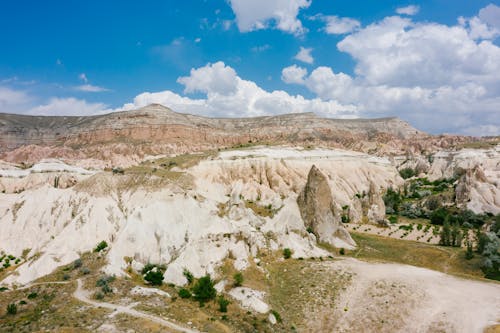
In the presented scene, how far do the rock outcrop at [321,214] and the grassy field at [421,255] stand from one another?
2384 millimetres

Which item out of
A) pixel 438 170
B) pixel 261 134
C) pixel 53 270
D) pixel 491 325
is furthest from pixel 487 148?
pixel 53 270

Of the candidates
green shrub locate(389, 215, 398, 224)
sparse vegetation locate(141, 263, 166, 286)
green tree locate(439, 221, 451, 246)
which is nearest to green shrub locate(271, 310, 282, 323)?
sparse vegetation locate(141, 263, 166, 286)

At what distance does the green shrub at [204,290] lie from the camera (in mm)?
26969

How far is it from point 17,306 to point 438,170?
122 metres

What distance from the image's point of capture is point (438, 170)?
117750 mm

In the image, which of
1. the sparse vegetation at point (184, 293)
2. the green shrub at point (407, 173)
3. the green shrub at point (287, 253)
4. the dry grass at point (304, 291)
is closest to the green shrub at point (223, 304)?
the sparse vegetation at point (184, 293)

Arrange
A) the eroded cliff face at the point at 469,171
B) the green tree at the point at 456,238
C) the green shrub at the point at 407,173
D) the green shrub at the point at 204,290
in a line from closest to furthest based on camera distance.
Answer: the green shrub at the point at 204,290 < the green tree at the point at 456,238 < the eroded cliff face at the point at 469,171 < the green shrub at the point at 407,173

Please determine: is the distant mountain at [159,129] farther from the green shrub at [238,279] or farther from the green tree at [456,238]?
the green shrub at [238,279]

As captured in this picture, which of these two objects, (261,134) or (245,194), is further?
(261,134)

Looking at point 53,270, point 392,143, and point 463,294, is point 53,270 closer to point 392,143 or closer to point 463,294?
point 463,294

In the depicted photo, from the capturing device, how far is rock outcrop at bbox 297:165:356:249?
141ft

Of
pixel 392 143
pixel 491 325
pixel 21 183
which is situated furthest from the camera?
pixel 392 143

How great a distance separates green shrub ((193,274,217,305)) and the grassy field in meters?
19.1

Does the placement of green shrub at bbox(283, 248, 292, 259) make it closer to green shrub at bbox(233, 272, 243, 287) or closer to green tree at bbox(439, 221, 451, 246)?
green shrub at bbox(233, 272, 243, 287)
